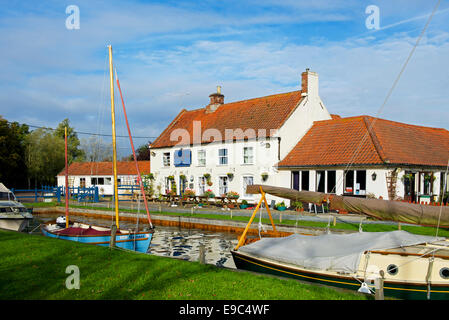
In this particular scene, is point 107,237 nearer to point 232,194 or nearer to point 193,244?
point 193,244

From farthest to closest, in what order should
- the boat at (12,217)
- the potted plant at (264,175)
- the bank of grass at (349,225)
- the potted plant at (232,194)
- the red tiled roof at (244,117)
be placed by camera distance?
the red tiled roof at (244,117) < the potted plant at (232,194) < the potted plant at (264,175) < the boat at (12,217) < the bank of grass at (349,225)

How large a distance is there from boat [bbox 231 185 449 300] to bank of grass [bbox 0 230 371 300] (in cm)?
174

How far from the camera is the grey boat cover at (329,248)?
1093cm

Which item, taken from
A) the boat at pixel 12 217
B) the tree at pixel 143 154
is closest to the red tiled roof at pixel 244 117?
the boat at pixel 12 217

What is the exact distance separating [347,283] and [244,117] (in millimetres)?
26501

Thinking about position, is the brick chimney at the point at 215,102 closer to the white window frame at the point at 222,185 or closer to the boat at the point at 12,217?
the white window frame at the point at 222,185

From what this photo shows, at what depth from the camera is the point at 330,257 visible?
11.2 meters

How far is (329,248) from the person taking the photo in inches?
477

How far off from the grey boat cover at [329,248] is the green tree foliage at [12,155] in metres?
54.1

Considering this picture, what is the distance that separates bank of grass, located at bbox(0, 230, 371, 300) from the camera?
8609 mm

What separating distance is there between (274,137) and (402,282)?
22.2 meters

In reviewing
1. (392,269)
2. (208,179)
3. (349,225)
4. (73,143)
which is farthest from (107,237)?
(73,143)
